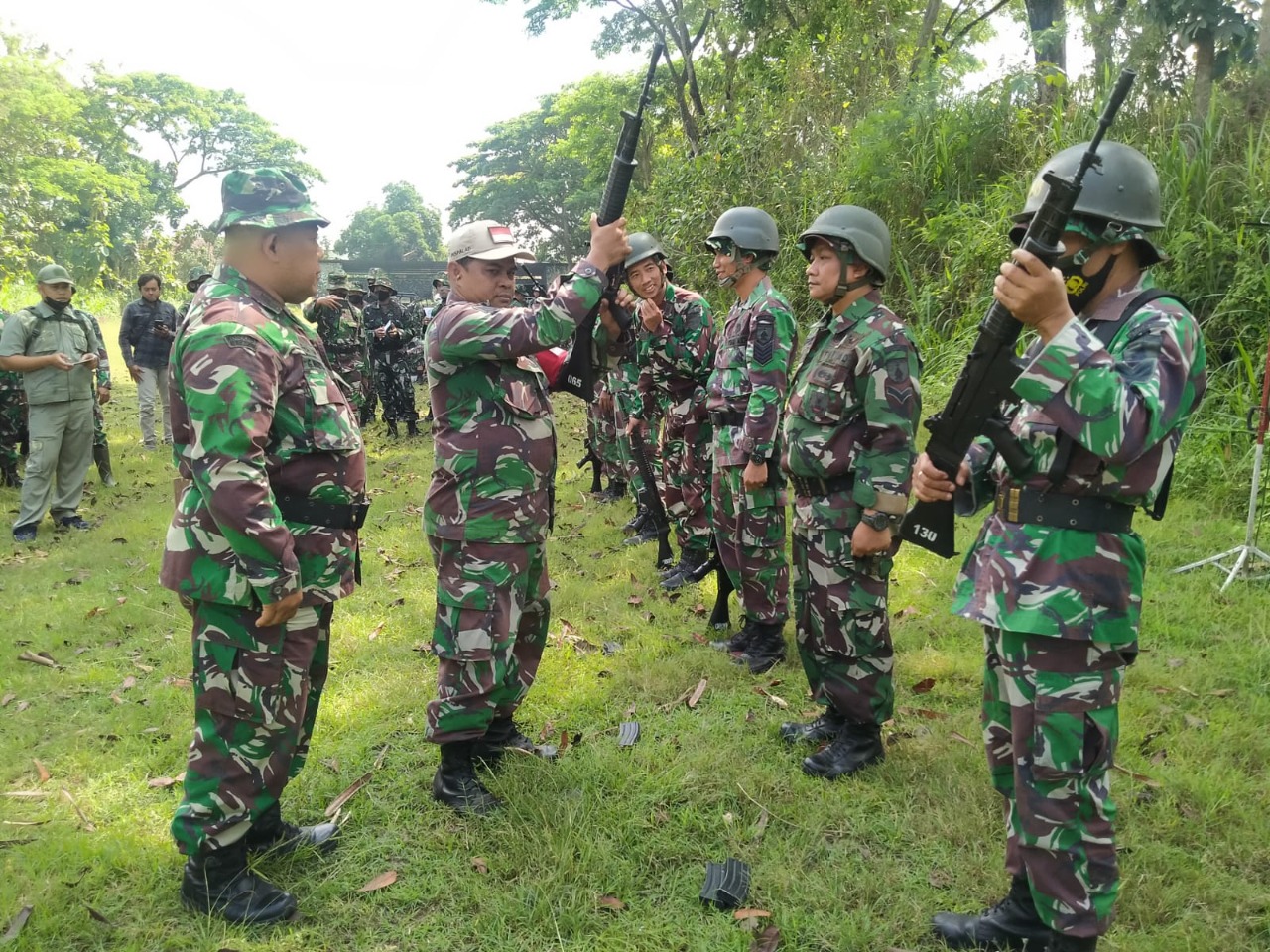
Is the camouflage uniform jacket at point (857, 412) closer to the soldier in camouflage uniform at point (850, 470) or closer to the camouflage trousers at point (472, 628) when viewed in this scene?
the soldier in camouflage uniform at point (850, 470)

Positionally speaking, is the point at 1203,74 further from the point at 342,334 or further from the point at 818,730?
the point at 342,334

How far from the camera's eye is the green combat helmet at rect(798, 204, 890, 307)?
335cm

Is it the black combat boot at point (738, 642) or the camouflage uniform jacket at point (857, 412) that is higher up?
the camouflage uniform jacket at point (857, 412)

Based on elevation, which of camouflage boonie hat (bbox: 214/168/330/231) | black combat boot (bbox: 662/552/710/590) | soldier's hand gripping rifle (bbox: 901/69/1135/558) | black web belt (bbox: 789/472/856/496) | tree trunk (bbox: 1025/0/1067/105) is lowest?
black combat boot (bbox: 662/552/710/590)

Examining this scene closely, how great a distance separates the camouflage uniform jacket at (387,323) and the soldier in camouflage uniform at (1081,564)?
39.1 feet

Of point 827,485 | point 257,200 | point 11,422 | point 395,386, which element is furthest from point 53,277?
point 827,485

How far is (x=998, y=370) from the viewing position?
2.11 meters

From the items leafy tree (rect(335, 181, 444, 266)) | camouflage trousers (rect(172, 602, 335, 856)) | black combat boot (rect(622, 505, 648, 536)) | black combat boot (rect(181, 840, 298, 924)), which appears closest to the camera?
camouflage trousers (rect(172, 602, 335, 856))

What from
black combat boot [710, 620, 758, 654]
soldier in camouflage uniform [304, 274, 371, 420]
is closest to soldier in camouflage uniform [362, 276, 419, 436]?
soldier in camouflage uniform [304, 274, 371, 420]

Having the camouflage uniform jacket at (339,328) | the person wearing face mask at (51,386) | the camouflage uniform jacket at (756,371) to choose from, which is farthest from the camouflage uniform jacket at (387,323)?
the camouflage uniform jacket at (756,371)

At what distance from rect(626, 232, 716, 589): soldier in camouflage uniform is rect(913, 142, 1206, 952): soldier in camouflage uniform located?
125 inches

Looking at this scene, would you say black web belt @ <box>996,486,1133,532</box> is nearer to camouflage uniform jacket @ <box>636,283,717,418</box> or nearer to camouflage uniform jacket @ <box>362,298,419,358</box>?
camouflage uniform jacket @ <box>636,283,717,418</box>

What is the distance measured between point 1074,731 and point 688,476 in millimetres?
3974

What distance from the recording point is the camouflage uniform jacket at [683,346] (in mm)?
5570
